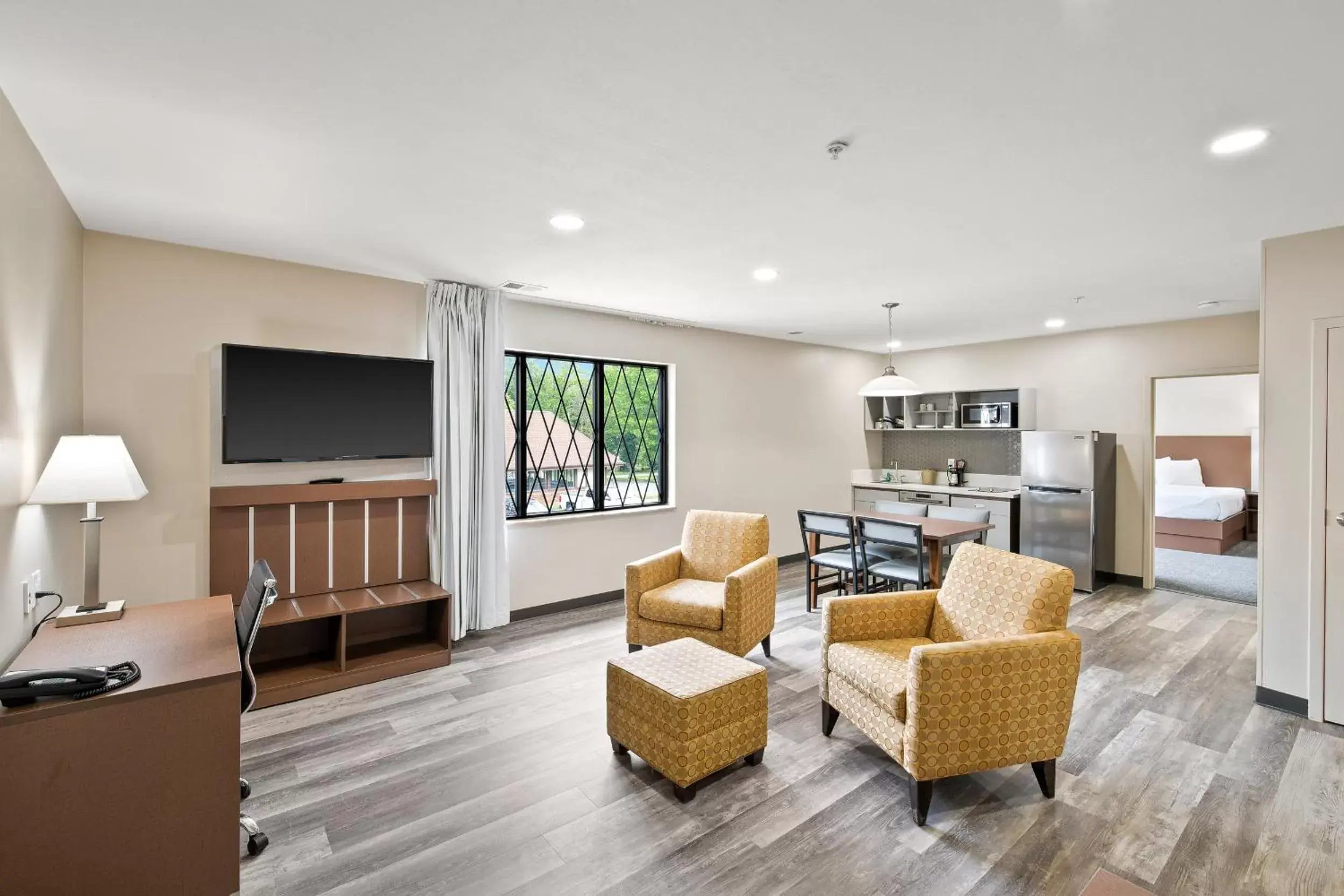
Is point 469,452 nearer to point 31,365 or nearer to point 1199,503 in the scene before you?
point 31,365

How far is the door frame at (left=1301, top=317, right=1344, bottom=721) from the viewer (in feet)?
9.97

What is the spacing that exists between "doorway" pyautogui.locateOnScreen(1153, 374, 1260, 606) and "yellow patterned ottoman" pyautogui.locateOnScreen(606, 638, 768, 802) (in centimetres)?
517

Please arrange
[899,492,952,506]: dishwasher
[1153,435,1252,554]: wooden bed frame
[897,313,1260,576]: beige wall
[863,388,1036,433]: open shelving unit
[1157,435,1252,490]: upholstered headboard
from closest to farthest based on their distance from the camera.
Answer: [897,313,1260,576]: beige wall → [863,388,1036,433]: open shelving unit → [899,492,952,506]: dishwasher → [1153,435,1252,554]: wooden bed frame → [1157,435,1252,490]: upholstered headboard

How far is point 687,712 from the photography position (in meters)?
2.36

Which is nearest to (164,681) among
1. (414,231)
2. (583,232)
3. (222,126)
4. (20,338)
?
(20,338)

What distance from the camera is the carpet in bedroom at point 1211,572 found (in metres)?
5.41

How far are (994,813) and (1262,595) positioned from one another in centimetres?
224

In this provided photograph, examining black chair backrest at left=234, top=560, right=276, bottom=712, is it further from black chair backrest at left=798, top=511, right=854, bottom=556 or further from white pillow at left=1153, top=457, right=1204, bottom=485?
white pillow at left=1153, top=457, right=1204, bottom=485

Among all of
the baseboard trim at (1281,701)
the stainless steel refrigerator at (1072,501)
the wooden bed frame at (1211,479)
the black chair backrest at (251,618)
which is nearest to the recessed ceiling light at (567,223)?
the black chair backrest at (251,618)

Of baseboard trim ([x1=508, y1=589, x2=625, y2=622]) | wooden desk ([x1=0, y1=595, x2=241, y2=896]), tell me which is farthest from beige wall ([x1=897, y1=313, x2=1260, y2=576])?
wooden desk ([x1=0, y1=595, x2=241, y2=896])

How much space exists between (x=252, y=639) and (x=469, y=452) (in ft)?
7.31

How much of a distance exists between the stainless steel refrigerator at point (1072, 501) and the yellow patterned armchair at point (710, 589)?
3.04 metres

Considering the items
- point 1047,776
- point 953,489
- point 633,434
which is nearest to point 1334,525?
point 1047,776

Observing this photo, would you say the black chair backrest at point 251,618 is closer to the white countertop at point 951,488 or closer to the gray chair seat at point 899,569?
the gray chair seat at point 899,569
